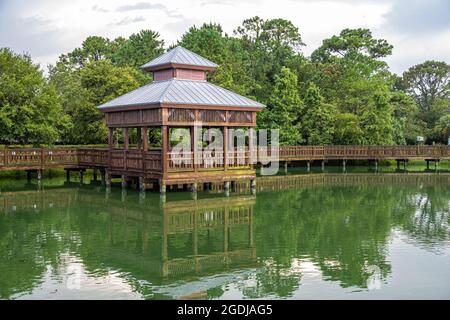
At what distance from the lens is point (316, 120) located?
4553cm

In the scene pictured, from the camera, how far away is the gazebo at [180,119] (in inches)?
991

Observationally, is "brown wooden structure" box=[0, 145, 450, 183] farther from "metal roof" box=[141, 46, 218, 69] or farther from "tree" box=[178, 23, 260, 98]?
"tree" box=[178, 23, 260, 98]

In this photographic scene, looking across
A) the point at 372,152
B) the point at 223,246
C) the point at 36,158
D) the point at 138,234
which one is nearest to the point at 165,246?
the point at 223,246

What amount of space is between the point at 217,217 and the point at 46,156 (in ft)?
52.4

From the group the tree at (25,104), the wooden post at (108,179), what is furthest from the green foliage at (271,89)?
the wooden post at (108,179)

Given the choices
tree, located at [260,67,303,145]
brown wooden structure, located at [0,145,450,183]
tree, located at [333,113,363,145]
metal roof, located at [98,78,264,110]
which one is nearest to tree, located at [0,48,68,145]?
brown wooden structure, located at [0,145,450,183]

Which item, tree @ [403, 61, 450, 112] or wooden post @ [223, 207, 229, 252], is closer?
wooden post @ [223, 207, 229, 252]

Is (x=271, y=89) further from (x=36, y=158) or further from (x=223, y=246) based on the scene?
(x=223, y=246)

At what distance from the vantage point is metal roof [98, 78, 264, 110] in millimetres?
25339

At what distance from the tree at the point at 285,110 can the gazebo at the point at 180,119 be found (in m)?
15.8

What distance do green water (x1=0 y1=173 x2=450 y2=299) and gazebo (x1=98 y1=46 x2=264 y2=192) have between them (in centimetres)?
117

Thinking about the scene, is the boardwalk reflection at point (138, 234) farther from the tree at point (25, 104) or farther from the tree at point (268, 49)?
the tree at point (268, 49)

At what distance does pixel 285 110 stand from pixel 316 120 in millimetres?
2993
